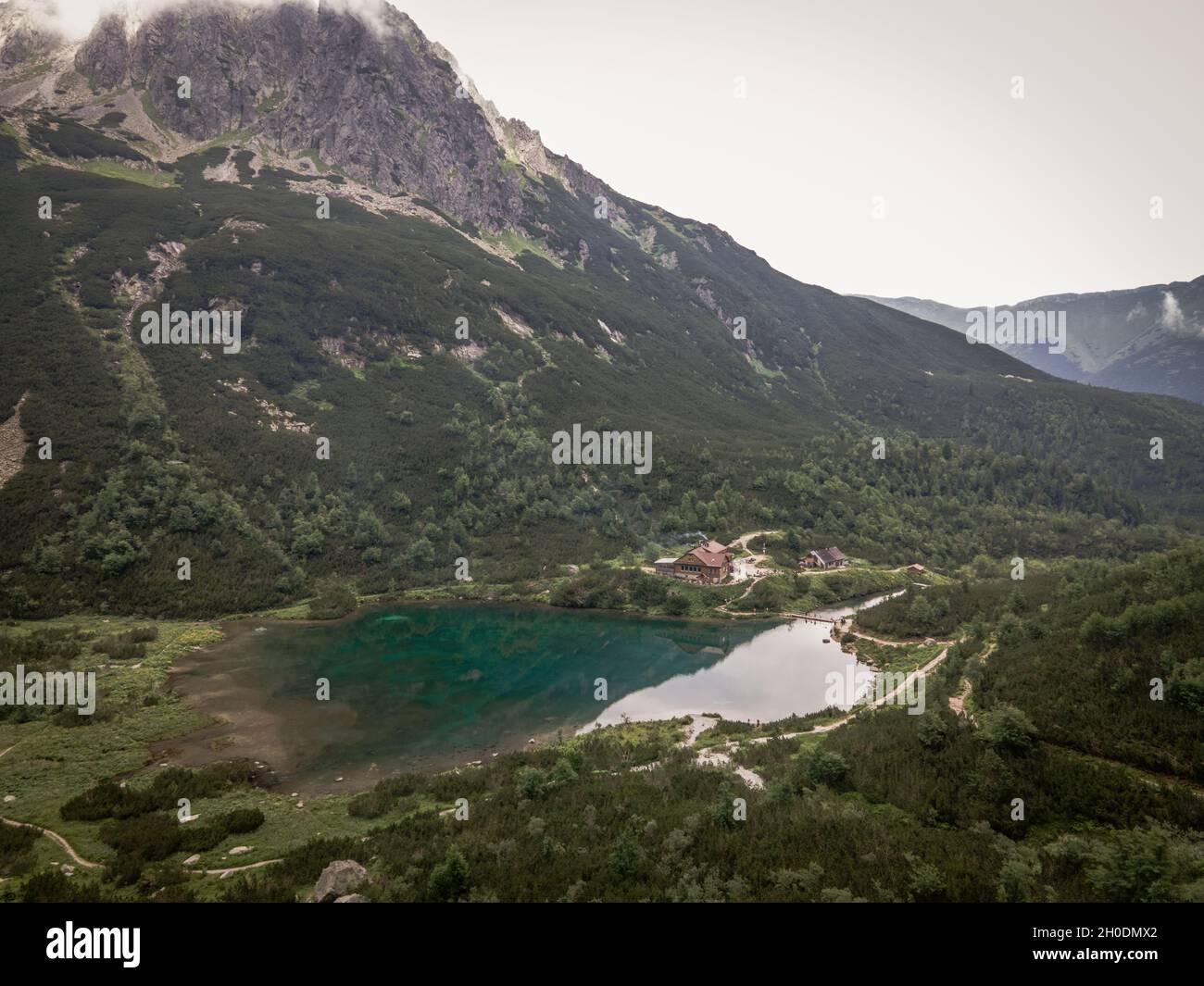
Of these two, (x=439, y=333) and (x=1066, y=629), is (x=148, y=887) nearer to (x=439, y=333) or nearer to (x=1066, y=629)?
(x=1066, y=629)

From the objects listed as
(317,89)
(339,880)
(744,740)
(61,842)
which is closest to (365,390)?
(61,842)

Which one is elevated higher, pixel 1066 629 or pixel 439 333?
pixel 439 333

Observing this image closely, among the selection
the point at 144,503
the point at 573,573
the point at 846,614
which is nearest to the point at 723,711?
the point at 846,614

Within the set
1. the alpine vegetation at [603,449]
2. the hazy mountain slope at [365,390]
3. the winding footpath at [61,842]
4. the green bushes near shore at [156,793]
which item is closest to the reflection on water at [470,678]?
the green bushes near shore at [156,793]

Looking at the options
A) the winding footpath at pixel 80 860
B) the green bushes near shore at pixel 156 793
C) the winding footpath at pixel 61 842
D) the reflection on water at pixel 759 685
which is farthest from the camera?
the reflection on water at pixel 759 685

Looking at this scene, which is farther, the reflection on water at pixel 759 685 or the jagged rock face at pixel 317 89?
the jagged rock face at pixel 317 89

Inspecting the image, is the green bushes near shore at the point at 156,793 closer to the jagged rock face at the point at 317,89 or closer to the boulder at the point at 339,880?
the boulder at the point at 339,880
